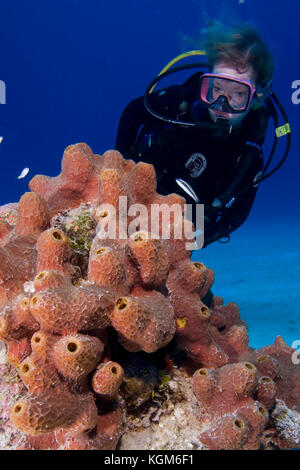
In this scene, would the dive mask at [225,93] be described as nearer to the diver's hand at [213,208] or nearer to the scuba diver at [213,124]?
the scuba diver at [213,124]

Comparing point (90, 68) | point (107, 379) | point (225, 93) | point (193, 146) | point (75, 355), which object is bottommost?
point (107, 379)

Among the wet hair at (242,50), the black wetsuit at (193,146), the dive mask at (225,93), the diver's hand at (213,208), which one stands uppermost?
the wet hair at (242,50)

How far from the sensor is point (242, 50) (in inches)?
176

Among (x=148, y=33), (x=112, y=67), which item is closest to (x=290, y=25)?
(x=148, y=33)

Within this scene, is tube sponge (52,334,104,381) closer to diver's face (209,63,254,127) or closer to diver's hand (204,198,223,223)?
diver's hand (204,198,223,223)

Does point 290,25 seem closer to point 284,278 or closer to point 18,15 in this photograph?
point 18,15

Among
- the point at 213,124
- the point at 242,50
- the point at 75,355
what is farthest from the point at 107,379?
the point at 242,50

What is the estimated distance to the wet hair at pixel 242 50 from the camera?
4.46 metres

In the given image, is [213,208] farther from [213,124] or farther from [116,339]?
[116,339]

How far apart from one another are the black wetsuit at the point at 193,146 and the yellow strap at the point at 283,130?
25 centimetres

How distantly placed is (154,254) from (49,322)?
2.17ft

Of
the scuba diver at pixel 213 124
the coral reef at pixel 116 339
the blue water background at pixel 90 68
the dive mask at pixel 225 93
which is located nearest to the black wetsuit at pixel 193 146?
the scuba diver at pixel 213 124

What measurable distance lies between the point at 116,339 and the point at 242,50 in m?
4.63

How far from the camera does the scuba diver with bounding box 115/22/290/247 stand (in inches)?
177
